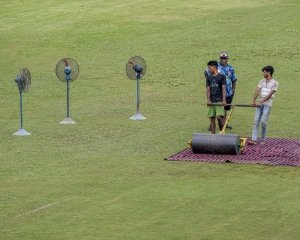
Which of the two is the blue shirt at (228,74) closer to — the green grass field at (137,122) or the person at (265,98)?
the green grass field at (137,122)

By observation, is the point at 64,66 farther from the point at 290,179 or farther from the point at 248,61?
the point at 248,61

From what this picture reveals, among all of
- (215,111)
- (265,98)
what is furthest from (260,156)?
(215,111)

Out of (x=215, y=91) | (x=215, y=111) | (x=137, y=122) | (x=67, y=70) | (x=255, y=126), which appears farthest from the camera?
(x=137, y=122)

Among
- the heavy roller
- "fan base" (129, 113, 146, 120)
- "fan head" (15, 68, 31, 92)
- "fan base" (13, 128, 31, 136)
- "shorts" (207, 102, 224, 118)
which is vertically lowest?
"fan base" (13, 128, 31, 136)

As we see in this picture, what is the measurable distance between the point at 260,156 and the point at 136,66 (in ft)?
19.9

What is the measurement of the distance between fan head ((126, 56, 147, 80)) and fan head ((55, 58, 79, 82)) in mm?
1483

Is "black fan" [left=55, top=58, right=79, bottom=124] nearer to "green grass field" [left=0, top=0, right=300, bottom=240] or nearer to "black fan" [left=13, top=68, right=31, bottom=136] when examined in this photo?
"green grass field" [left=0, top=0, right=300, bottom=240]

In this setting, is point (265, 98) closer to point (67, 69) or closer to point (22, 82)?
point (67, 69)

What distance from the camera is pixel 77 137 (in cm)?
1898

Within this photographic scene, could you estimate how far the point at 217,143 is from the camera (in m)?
16.5

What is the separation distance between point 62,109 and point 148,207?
11.3m

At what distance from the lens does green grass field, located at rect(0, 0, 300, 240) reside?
1216 centimetres

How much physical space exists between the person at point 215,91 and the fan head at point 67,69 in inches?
173

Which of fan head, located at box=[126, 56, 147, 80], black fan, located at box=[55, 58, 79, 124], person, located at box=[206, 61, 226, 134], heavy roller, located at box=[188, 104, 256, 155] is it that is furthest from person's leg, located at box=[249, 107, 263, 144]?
black fan, located at box=[55, 58, 79, 124]
